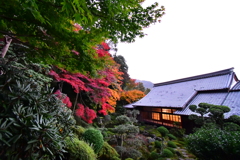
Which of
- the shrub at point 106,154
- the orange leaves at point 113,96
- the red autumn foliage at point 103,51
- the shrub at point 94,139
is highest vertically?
the red autumn foliage at point 103,51

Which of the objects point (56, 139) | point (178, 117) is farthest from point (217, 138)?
point (178, 117)

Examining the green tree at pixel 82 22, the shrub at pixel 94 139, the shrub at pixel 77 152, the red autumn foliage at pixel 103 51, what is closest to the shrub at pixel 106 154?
the shrub at pixel 94 139

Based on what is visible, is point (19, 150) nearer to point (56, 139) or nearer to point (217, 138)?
point (56, 139)

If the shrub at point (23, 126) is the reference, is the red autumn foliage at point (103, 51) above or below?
above

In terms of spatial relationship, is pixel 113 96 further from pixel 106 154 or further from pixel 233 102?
pixel 233 102

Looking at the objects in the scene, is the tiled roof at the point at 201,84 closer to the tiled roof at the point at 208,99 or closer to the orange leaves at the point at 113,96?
the tiled roof at the point at 208,99

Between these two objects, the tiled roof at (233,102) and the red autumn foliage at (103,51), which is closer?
the red autumn foliage at (103,51)

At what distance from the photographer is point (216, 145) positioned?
12.0 ft

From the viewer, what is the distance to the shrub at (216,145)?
3.44 meters

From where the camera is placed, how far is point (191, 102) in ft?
36.4

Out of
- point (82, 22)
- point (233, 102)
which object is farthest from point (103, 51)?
point (233, 102)

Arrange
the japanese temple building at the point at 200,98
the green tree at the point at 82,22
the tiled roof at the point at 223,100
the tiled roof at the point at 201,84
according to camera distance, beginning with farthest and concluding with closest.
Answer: the tiled roof at the point at 201,84 → the japanese temple building at the point at 200,98 → the tiled roof at the point at 223,100 → the green tree at the point at 82,22

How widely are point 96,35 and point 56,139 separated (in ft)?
5.51

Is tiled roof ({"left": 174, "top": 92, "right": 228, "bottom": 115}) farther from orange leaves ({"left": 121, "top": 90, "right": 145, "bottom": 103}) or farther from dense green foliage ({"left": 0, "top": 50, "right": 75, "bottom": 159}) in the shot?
dense green foliage ({"left": 0, "top": 50, "right": 75, "bottom": 159})
